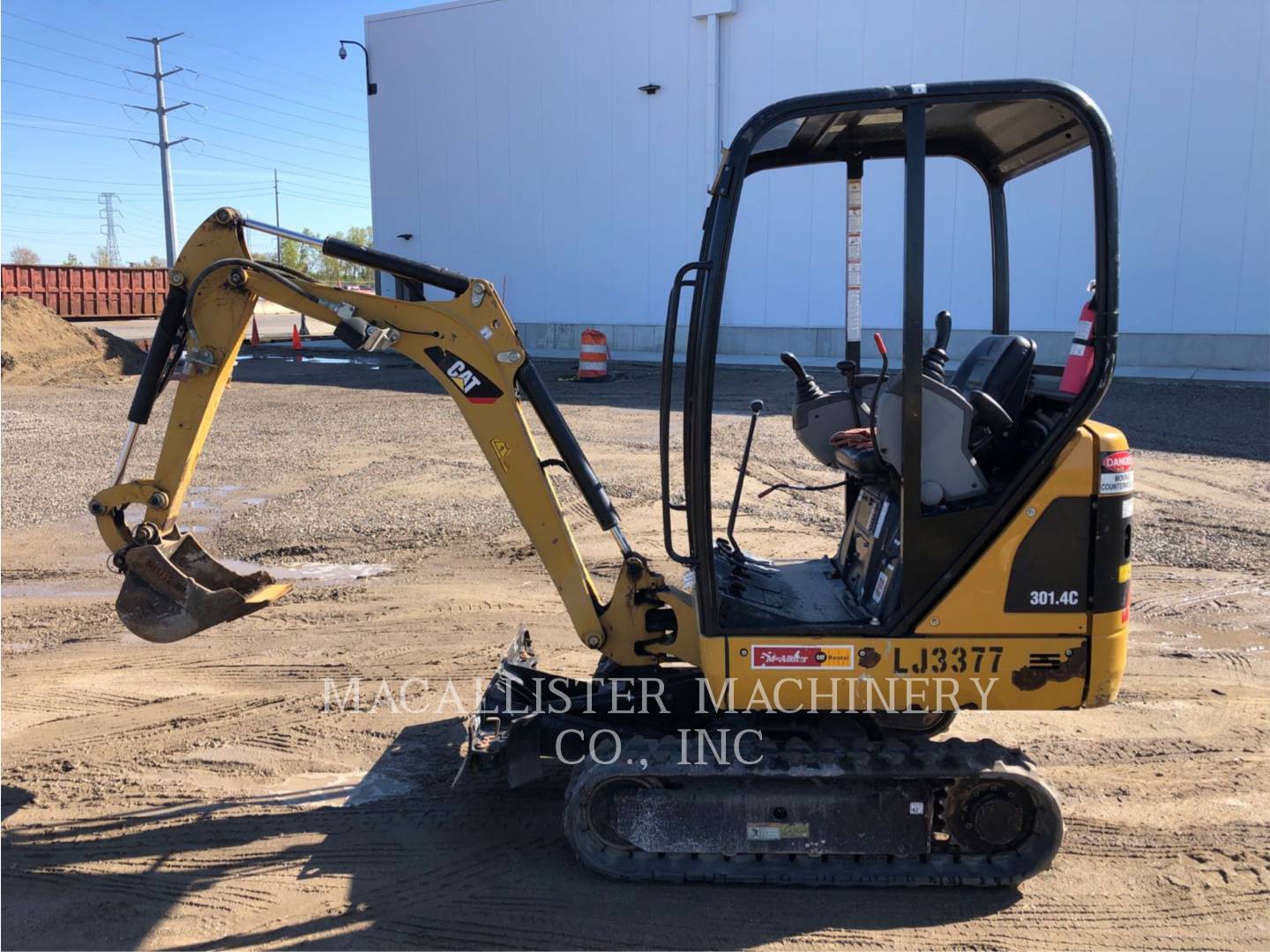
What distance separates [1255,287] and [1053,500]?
19.6 metres

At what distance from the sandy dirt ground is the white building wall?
484 inches

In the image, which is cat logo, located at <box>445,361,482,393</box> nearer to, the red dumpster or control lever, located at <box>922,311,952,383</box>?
control lever, located at <box>922,311,952,383</box>

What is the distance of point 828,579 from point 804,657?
3.42ft

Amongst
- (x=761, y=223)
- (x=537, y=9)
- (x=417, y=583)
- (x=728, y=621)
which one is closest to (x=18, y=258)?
(x=537, y=9)

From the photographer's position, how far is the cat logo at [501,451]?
4.00 m

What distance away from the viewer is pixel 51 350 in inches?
814

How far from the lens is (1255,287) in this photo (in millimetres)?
18984

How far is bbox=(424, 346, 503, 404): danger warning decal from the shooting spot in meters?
3.98

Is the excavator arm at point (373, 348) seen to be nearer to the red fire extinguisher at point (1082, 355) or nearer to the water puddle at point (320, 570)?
the red fire extinguisher at point (1082, 355)

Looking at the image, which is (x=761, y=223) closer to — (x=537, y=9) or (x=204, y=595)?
(x=537, y=9)

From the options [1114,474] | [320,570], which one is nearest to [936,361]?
[1114,474]

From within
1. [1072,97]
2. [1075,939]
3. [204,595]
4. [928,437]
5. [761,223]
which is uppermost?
[761,223]

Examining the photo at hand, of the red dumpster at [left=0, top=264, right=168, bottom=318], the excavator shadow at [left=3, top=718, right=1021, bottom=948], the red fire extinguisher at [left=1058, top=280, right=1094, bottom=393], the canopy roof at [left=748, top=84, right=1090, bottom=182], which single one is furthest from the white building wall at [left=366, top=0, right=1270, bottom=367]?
the excavator shadow at [left=3, top=718, right=1021, bottom=948]

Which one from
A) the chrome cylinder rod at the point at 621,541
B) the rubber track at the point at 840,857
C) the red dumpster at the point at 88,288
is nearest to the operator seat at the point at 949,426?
the rubber track at the point at 840,857
